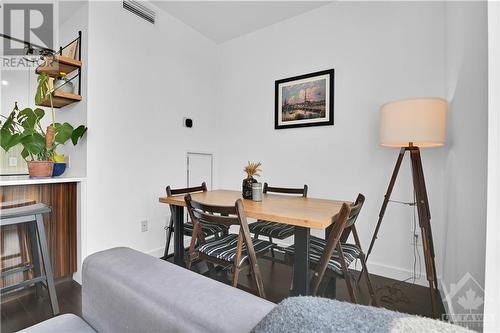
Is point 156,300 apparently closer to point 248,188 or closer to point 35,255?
point 248,188

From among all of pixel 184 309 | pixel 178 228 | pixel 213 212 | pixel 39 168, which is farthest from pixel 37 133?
pixel 184 309

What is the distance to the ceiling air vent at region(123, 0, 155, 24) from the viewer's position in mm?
2438

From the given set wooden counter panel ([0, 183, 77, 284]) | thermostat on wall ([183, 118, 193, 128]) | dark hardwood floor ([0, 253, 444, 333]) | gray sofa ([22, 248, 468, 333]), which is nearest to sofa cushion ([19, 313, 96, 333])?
gray sofa ([22, 248, 468, 333])

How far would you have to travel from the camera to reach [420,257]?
2109 millimetres

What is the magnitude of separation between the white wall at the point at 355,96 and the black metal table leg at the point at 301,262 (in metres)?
1.31

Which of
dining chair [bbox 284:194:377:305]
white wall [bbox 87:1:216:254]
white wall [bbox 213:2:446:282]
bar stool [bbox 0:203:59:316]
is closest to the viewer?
dining chair [bbox 284:194:377:305]

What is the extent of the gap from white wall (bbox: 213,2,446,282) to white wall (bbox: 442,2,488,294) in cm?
24

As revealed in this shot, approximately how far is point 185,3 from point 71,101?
1.62m

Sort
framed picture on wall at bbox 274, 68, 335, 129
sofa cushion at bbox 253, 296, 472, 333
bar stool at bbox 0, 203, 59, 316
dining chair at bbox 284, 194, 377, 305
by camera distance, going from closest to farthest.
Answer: sofa cushion at bbox 253, 296, 472, 333
dining chair at bbox 284, 194, 377, 305
bar stool at bbox 0, 203, 59, 316
framed picture on wall at bbox 274, 68, 335, 129

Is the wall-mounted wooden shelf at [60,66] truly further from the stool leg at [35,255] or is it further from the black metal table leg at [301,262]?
the black metal table leg at [301,262]

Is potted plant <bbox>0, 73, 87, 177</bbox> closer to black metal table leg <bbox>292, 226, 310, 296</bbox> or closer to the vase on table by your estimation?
the vase on table

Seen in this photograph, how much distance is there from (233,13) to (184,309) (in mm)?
3111

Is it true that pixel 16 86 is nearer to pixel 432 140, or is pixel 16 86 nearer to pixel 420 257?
pixel 432 140

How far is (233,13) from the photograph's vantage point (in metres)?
2.82
